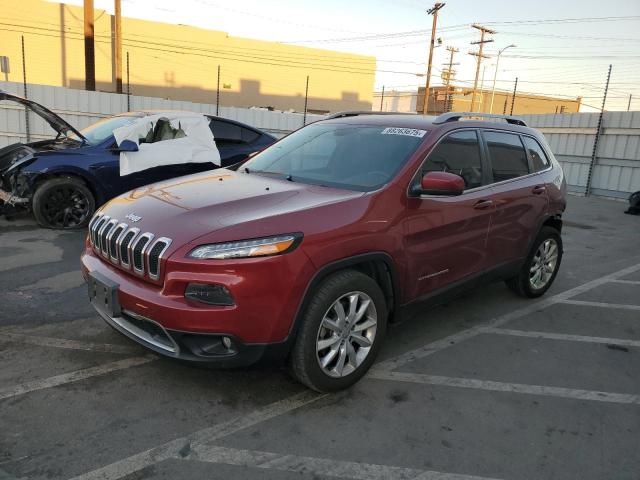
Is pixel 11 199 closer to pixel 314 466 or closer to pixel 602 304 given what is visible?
pixel 314 466

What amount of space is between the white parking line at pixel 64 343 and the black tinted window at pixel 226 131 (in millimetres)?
4804

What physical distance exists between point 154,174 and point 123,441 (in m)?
5.20

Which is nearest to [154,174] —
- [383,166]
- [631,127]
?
[383,166]

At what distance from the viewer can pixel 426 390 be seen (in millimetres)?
3311

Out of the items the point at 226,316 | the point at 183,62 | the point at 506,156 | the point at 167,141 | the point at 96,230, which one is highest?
Result: the point at 183,62

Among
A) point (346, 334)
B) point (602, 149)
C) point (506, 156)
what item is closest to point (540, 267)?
point (506, 156)

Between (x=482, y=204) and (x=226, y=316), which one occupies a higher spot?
(x=482, y=204)

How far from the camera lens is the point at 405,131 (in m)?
3.82

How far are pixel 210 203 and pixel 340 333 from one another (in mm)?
1111

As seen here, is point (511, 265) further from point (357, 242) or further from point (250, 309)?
point (250, 309)

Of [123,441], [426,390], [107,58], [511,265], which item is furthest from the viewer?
[107,58]

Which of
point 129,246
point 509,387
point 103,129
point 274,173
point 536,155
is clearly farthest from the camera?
point 103,129

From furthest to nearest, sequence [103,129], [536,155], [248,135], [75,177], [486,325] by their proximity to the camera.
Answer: [248,135] < [103,129] < [75,177] < [536,155] < [486,325]

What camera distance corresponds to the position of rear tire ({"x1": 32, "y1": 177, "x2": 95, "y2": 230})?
265 inches
